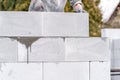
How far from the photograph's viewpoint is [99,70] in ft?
19.8

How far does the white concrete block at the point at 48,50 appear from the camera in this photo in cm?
588

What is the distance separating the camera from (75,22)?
234 inches

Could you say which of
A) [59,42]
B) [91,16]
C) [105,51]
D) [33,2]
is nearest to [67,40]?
[59,42]

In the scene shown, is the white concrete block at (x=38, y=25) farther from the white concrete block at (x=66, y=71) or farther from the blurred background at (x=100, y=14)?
the blurred background at (x=100, y=14)

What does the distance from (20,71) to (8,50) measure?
33 centimetres

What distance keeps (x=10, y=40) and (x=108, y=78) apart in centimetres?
146

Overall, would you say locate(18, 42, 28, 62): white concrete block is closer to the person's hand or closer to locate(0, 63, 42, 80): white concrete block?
locate(0, 63, 42, 80): white concrete block

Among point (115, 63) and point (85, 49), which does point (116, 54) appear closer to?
point (115, 63)

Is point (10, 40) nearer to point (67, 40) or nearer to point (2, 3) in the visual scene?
point (67, 40)

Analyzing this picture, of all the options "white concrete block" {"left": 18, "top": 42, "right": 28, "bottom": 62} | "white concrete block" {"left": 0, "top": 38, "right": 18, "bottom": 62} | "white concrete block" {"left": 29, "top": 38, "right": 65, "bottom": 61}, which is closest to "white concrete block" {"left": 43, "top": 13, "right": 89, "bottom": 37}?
"white concrete block" {"left": 29, "top": 38, "right": 65, "bottom": 61}

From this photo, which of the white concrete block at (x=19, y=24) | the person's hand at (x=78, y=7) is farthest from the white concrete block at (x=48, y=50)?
the person's hand at (x=78, y=7)

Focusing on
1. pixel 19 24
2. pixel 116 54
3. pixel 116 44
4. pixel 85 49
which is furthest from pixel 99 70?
pixel 19 24

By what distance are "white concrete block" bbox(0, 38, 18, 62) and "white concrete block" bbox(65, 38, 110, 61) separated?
70cm

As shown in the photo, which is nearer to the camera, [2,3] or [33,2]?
[33,2]
